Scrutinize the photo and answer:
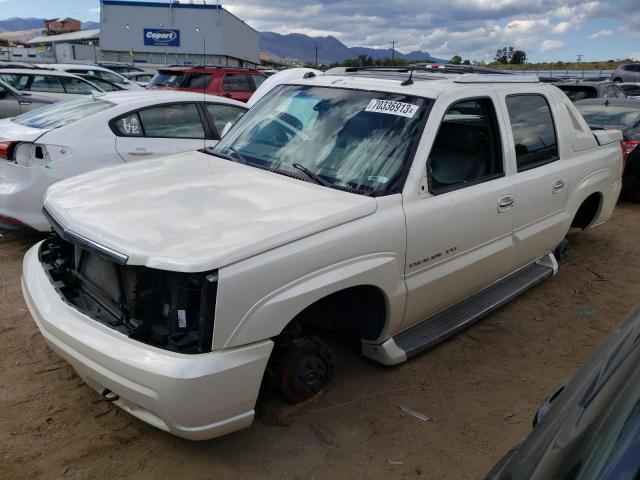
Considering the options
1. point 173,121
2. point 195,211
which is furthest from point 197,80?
point 195,211

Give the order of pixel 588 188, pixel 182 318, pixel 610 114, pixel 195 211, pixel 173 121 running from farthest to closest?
pixel 610 114 → pixel 173 121 → pixel 588 188 → pixel 195 211 → pixel 182 318

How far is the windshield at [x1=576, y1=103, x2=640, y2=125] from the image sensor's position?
28.8 feet

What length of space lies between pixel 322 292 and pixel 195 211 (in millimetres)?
773

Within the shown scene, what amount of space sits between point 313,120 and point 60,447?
2.42 metres

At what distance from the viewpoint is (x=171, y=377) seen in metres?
2.30

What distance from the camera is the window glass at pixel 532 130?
4.06m

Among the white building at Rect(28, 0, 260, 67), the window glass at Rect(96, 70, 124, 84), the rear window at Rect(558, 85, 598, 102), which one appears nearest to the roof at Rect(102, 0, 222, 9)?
the white building at Rect(28, 0, 260, 67)

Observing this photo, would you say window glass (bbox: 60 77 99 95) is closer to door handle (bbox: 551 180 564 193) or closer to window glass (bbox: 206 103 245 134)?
window glass (bbox: 206 103 245 134)

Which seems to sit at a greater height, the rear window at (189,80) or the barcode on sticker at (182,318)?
the rear window at (189,80)

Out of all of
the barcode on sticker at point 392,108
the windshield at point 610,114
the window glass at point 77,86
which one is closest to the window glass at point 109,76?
the window glass at point 77,86

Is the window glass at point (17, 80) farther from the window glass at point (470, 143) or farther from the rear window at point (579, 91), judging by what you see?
the window glass at point (470, 143)

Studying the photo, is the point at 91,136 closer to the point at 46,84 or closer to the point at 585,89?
the point at 46,84

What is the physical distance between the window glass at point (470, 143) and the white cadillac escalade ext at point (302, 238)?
0.01 meters

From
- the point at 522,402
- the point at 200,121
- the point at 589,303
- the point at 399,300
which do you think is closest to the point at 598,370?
the point at 399,300
